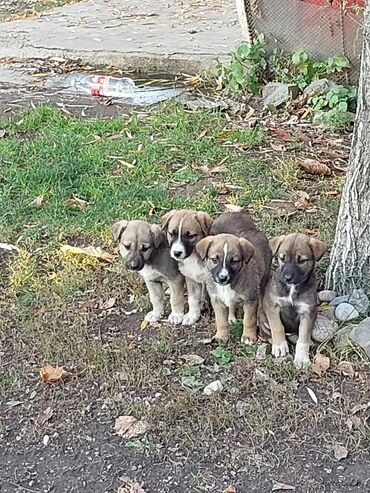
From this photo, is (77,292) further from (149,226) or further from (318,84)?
(318,84)

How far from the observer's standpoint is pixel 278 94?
8430 millimetres

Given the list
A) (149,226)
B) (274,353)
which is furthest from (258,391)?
(149,226)

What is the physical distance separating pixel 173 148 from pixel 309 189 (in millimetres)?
1456

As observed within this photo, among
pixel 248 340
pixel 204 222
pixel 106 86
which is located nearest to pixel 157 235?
pixel 204 222

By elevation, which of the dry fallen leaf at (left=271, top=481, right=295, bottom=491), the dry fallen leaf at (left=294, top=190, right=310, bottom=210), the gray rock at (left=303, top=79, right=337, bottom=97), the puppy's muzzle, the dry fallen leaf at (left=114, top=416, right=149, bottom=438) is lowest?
the gray rock at (left=303, top=79, right=337, bottom=97)

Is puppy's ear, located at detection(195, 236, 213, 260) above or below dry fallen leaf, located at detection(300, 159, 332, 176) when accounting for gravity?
above

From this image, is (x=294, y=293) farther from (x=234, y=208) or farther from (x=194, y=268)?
(x=234, y=208)

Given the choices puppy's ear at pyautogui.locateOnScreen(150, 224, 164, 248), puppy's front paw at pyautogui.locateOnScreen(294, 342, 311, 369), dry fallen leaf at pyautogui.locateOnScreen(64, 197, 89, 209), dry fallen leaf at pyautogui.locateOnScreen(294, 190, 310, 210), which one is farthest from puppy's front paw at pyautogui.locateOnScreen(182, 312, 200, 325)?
dry fallen leaf at pyautogui.locateOnScreen(64, 197, 89, 209)

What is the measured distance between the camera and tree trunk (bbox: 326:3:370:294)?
4543 millimetres

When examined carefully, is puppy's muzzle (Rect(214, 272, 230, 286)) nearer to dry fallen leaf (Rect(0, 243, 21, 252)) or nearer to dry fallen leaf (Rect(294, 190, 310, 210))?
dry fallen leaf (Rect(0, 243, 21, 252))

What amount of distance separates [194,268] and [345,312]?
88cm

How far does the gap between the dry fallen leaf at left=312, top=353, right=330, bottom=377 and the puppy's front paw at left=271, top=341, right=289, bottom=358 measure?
0.54 feet

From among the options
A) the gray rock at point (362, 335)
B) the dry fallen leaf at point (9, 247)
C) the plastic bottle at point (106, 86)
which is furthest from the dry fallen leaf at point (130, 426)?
the plastic bottle at point (106, 86)

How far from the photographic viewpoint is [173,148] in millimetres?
7527
